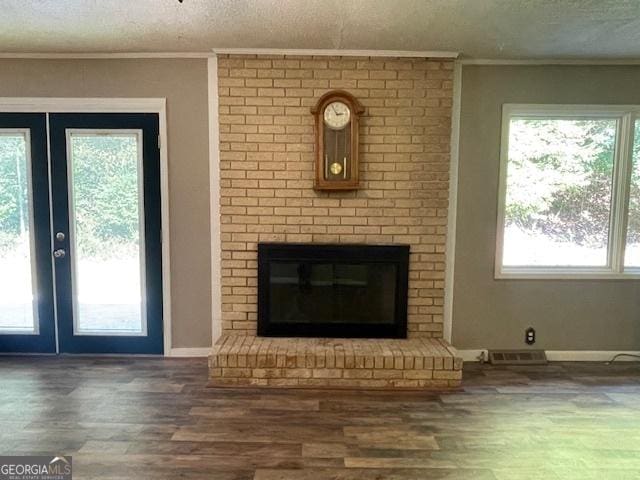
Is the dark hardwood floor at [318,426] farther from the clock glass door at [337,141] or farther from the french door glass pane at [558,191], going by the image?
the clock glass door at [337,141]

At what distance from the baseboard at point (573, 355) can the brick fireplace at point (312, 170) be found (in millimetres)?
423

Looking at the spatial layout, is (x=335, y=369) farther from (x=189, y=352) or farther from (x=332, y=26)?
(x=332, y=26)

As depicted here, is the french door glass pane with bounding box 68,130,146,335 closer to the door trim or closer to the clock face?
the door trim

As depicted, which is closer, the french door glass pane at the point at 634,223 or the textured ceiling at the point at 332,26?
the textured ceiling at the point at 332,26

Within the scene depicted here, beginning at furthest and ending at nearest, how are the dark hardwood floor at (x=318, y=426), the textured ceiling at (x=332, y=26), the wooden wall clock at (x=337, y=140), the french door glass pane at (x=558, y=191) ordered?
the french door glass pane at (x=558, y=191) → the wooden wall clock at (x=337, y=140) → the textured ceiling at (x=332, y=26) → the dark hardwood floor at (x=318, y=426)

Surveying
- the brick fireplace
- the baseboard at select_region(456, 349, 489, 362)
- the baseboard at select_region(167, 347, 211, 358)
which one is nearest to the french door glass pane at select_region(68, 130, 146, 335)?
the baseboard at select_region(167, 347, 211, 358)

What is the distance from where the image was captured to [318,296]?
3.31 m

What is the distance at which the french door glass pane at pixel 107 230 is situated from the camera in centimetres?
330

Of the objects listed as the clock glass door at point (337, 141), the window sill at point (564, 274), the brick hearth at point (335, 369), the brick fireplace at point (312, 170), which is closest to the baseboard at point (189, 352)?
the brick fireplace at point (312, 170)

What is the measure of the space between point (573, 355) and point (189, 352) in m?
3.26

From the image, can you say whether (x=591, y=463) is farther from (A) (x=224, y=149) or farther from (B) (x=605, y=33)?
(A) (x=224, y=149)

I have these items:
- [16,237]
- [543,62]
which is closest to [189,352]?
[16,237]

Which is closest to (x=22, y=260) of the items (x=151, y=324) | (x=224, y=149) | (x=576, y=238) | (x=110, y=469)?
(x=151, y=324)

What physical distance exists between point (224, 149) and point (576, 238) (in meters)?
3.03
